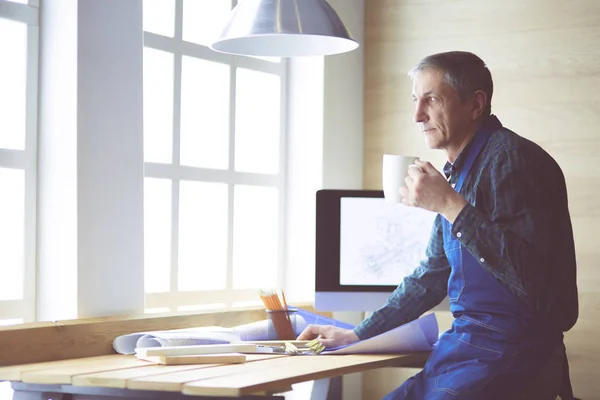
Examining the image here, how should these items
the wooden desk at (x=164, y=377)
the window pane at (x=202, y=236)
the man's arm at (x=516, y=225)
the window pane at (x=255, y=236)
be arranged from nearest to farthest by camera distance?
the wooden desk at (x=164, y=377), the man's arm at (x=516, y=225), the window pane at (x=202, y=236), the window pane at (x=255, y=236)

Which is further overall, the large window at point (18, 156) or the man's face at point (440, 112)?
the large window at point (18, 156)

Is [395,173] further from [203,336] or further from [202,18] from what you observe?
[202,18]

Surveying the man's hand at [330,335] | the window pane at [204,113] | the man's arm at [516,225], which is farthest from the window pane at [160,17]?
the man's arm at [516,225]

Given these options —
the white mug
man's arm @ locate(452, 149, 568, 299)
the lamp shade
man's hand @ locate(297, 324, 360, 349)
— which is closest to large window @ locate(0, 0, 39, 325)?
the lamp shade

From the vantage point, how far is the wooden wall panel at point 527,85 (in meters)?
3.54

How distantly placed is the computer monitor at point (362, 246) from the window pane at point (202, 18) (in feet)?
2.48

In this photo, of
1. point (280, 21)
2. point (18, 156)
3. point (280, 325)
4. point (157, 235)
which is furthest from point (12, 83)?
point (280, 325)

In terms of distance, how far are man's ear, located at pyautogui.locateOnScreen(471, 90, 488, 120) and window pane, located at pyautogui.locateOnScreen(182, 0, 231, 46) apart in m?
1.34

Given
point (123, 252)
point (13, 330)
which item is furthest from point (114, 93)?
point (13, 330)

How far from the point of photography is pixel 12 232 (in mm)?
2779

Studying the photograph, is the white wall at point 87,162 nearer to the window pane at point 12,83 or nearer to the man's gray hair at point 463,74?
the window pane at point 12,83

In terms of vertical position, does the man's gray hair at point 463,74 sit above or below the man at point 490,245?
above

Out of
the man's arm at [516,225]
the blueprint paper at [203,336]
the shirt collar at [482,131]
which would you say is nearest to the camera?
the man's arm at [516,225]

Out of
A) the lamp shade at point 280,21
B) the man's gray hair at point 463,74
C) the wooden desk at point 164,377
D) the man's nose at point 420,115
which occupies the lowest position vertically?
the wooden desk at point 164,377
